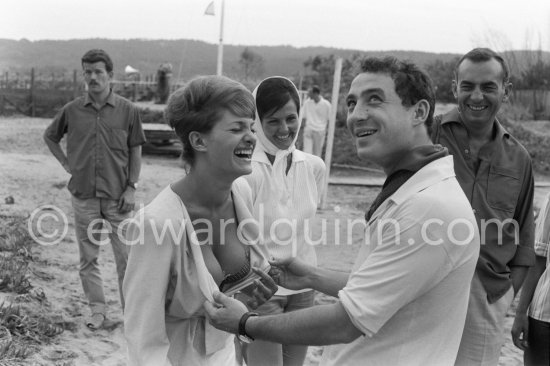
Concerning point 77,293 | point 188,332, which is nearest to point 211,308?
point 188,332

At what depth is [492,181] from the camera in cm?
322

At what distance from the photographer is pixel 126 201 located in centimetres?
543

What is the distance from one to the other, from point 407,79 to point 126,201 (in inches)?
150

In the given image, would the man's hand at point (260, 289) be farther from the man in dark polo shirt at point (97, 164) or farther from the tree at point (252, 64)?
the tree at point (252, 64)

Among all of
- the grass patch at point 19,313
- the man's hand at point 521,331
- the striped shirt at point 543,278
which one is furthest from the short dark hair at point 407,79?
the grass patch at point 19,313

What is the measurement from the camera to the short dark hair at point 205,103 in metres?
2.36

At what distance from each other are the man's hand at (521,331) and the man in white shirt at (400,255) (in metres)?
1.74

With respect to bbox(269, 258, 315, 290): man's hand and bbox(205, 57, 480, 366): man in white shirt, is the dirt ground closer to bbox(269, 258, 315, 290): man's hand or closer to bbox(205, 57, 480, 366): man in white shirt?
bbox(269, 258, 315, 290): man's hand

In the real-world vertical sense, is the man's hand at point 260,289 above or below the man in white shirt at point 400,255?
below

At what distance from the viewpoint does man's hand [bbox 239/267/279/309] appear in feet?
7.98

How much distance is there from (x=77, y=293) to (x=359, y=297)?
16.0 ft

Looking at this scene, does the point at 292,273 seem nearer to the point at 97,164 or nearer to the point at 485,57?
the point at 485,57

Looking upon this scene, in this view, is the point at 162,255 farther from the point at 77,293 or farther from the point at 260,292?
the point at 77,293

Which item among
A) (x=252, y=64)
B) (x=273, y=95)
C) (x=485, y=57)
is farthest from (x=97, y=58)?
(x=252, y=64)
